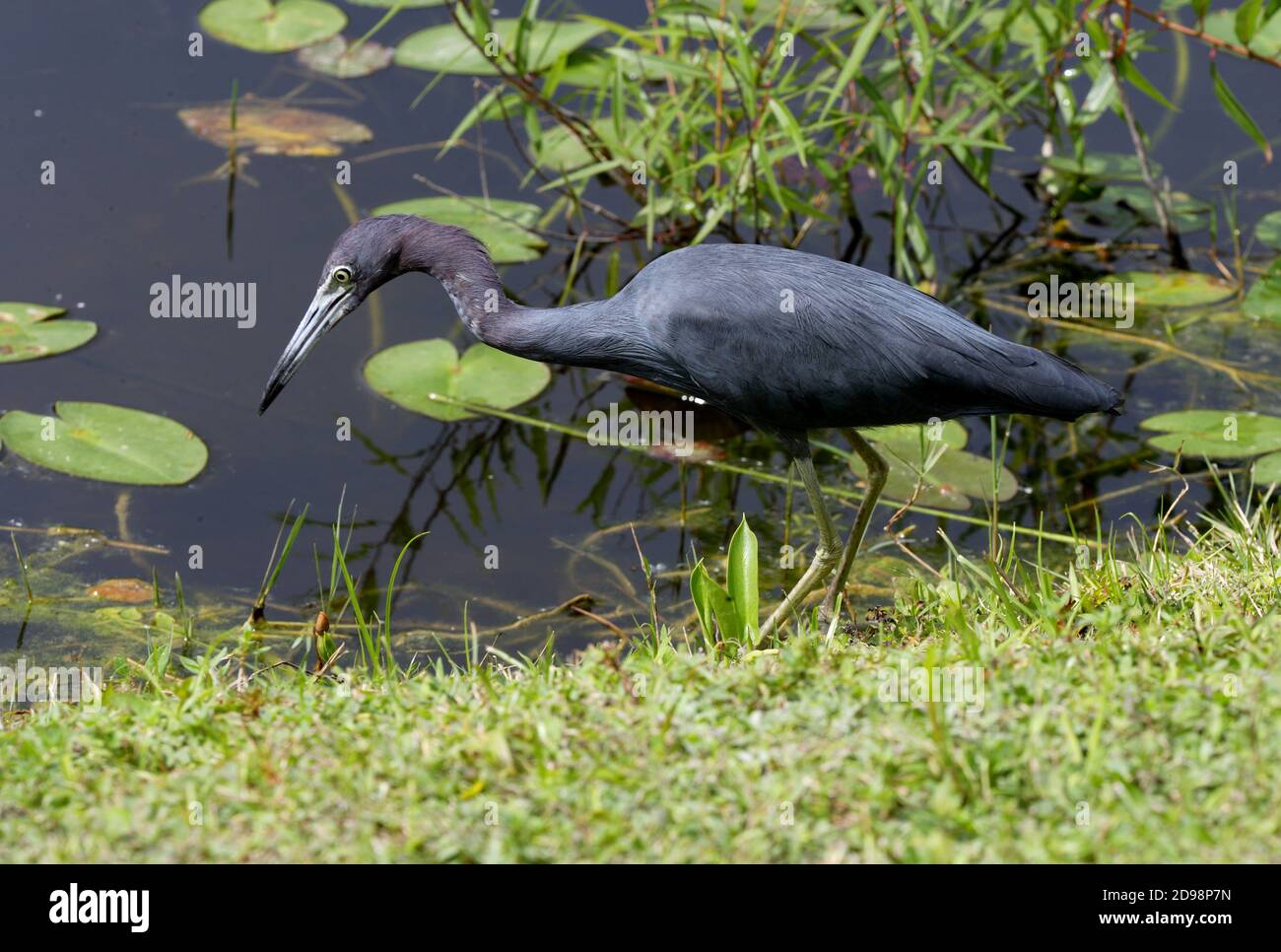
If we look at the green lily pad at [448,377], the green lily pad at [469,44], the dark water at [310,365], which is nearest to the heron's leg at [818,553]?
the dark water at [310,365]

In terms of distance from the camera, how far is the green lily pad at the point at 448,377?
698 centimetres

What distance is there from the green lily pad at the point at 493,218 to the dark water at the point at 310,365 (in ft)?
0.46

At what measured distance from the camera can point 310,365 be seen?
7.34 metres

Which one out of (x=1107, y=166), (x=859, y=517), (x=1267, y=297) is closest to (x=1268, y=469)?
(x=1267, y=297)

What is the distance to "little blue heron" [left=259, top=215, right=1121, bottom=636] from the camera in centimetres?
488

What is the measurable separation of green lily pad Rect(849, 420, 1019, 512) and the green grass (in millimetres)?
2451

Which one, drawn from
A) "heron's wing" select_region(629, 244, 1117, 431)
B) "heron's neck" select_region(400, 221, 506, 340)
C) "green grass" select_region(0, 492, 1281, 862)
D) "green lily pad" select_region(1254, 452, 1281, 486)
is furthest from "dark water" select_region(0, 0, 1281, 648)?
"green grass" select_region(0, 492, 1281, 862)

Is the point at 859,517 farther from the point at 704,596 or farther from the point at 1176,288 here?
the point at 1176,288

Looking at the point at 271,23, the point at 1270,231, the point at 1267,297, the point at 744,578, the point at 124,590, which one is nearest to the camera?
the point at 744,578

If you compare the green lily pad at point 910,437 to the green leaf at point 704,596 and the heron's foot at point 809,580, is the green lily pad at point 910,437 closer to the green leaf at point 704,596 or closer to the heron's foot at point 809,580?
the heron's foot at point 809,580

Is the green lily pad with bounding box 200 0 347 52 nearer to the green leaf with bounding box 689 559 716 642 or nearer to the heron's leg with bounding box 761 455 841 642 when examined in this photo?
the heron's leg with bounding box 761 455 841 642

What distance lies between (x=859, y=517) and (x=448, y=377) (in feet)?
7.72

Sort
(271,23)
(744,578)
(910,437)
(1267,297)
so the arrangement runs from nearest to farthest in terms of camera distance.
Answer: (744,578), (910,437), (1267,297), (271,23)
